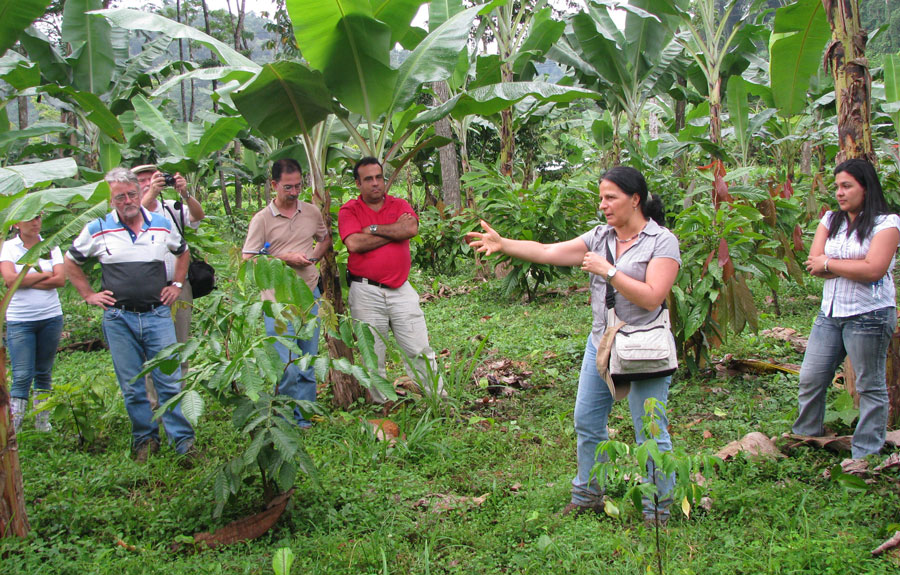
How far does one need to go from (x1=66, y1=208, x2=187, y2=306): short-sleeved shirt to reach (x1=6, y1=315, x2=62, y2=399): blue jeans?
1020mm

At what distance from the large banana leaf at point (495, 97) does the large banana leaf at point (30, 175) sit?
2458mm

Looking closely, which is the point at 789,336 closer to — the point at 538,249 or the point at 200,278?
the point at 538,249

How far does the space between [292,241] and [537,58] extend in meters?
5.15

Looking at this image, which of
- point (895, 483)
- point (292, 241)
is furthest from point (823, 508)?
point (292, 241)

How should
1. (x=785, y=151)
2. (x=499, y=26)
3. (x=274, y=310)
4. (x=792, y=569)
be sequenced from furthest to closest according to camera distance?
(x=785, y=151), (x=499, y=26), (x=274, y=310), (x=792, y=569)

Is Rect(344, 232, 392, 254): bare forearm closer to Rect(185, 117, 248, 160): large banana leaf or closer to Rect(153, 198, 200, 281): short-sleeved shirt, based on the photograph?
Rect(153, 198, 200, 281): short-sleeved shirt

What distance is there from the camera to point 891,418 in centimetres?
396

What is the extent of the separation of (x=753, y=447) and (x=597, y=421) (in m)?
1.23

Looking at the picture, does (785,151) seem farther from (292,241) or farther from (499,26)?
(292,241)

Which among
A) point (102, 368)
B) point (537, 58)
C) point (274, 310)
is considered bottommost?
point (102, 368)

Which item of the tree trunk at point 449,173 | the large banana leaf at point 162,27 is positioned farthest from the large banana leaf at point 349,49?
the tree trunk at point 449,173

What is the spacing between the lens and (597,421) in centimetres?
333

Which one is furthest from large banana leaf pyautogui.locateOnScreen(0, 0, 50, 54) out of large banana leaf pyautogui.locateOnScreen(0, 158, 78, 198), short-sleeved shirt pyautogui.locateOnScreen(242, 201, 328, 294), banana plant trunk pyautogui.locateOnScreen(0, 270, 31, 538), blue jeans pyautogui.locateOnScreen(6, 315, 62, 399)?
banana plant trunk pyautogui.locateOnScreen(0, 270, 31, 538)

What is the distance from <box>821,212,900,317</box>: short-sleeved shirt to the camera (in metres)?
3.51
